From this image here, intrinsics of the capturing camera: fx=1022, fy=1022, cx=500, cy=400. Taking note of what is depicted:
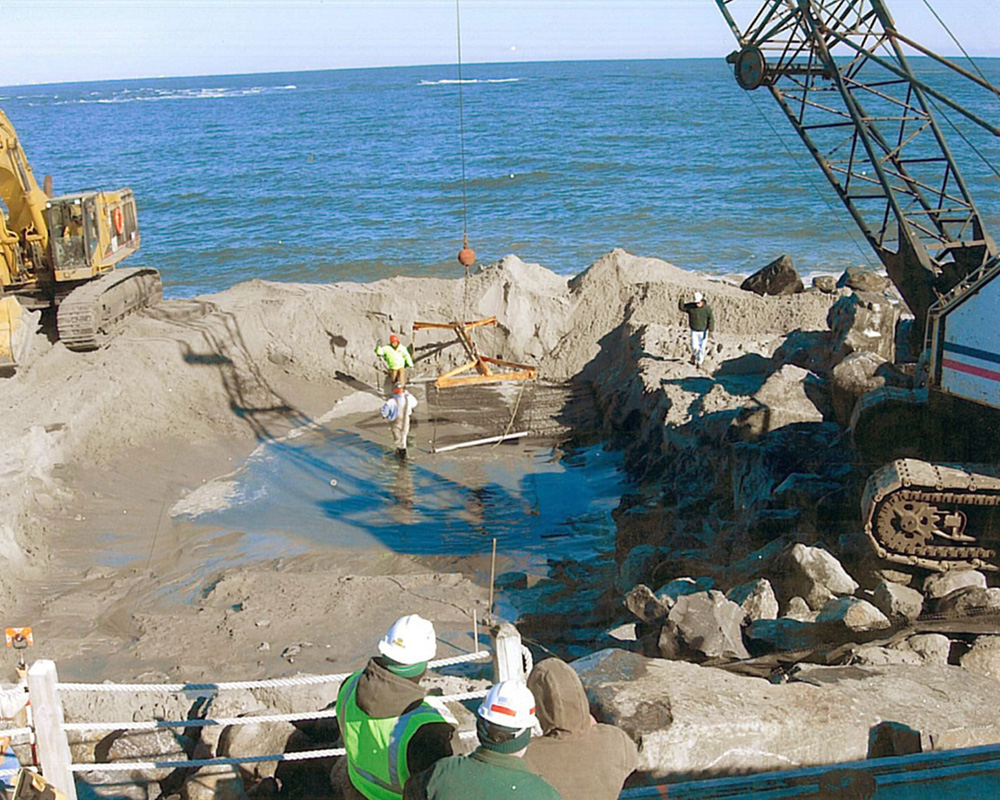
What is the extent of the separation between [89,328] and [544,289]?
7996 millimetres

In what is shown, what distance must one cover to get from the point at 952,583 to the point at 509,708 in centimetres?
582

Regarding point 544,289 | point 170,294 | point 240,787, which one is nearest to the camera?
point 240,787

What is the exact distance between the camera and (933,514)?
28.9ft

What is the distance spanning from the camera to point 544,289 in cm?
1920

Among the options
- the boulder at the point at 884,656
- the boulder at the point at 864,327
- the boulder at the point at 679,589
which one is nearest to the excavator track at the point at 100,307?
the boulder at the point at 679,589

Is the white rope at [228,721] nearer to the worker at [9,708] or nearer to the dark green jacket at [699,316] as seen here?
the worker at [9,708]

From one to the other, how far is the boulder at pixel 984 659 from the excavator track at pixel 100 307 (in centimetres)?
1346

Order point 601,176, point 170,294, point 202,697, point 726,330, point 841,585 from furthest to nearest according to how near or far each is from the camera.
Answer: point 601,176
point 170,294
point 726,330
point 841,585
point 202,697

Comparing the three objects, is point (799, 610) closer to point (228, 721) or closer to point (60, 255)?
point (228, 721)

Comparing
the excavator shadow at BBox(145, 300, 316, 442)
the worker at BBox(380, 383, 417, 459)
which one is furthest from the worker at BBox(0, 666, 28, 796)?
the excavator shadow at BBox(145, 300, 316, 442)

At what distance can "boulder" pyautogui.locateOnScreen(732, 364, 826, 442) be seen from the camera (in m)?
12.0

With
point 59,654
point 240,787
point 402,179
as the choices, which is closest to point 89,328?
point 59,654

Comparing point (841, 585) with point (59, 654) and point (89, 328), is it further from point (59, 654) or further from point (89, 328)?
point (89, 328)

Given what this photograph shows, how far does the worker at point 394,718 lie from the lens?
3.84 metres
